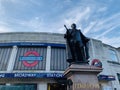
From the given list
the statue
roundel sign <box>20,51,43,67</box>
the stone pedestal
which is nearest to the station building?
roundel sign <box>20,51,43,67</box>

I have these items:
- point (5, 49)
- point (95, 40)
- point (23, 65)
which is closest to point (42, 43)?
point (23, 65)

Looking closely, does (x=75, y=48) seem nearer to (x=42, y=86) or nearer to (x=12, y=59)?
(x=42, y=86)

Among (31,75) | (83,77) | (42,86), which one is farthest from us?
(42,86)

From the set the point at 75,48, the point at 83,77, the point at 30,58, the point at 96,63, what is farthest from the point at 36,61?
the point at 83,77

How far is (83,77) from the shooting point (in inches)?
250

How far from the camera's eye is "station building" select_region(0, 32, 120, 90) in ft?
61.2

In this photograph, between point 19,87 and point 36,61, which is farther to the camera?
point 36,61

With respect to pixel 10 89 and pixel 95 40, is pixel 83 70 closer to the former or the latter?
pixel 10 89

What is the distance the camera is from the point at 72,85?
244 inches

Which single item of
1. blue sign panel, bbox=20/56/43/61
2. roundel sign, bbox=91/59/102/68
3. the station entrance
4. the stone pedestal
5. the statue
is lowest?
the stone pedestal

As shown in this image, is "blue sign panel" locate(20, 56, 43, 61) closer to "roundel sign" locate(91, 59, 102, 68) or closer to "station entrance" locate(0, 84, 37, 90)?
"station entrance" locate(0, 84, 37, 90)

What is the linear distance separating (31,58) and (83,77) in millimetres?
A: 14932

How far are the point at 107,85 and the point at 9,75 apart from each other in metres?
13.7

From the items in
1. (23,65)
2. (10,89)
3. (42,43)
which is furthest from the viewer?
(42,43)
